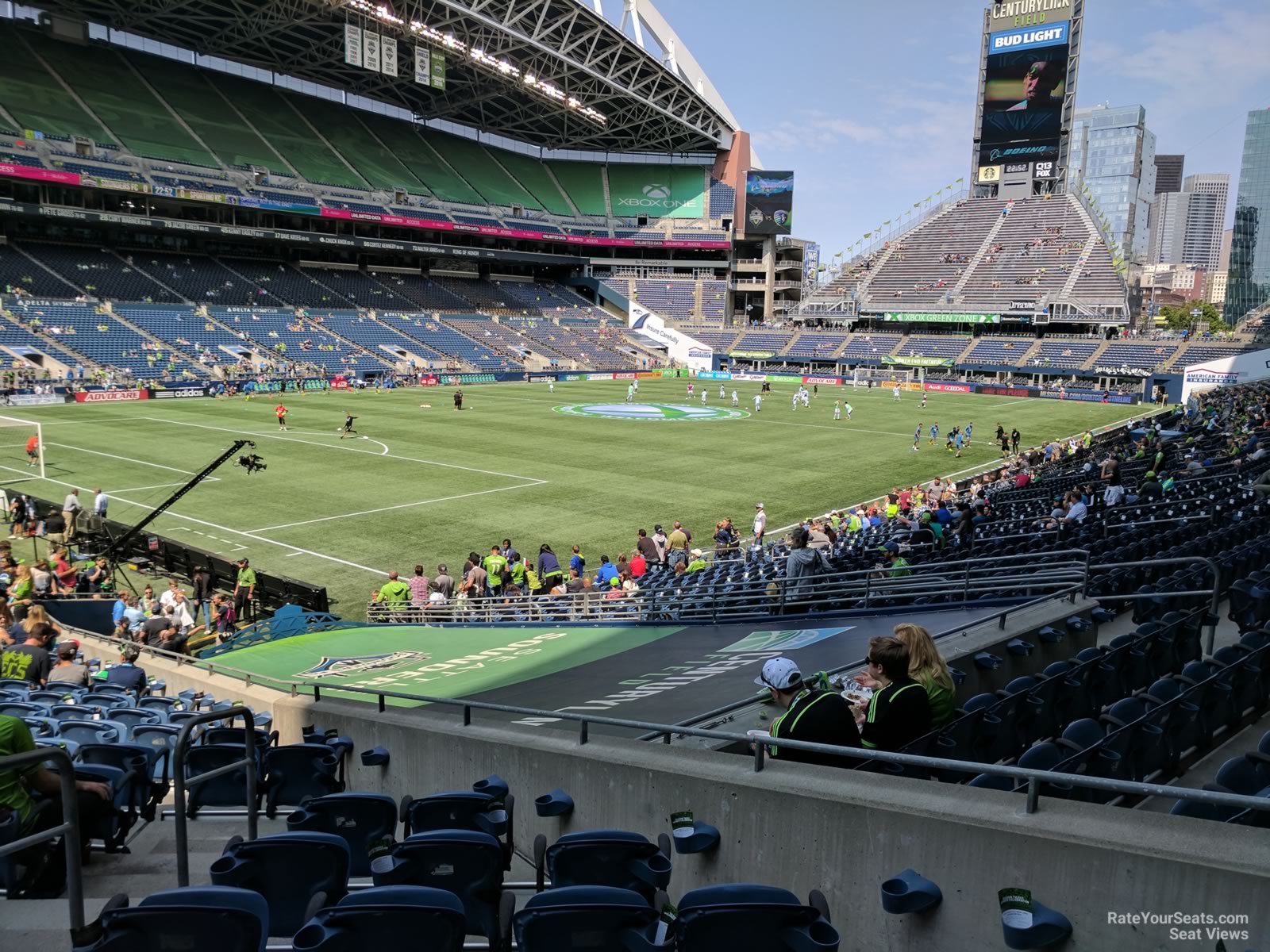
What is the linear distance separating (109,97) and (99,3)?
295 inches

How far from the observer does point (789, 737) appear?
4.95 metres

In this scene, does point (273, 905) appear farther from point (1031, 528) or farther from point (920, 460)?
point (920, 460)

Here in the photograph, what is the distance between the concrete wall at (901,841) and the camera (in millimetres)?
3451

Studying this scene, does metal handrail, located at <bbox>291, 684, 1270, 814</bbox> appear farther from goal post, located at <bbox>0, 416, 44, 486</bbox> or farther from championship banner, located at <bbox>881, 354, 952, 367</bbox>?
championship banner, located at <bbox>881, 354, 952, 367</bbox>

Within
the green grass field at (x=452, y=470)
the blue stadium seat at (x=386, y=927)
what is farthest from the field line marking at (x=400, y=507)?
the blue stadium seat at (x=386, y=927)

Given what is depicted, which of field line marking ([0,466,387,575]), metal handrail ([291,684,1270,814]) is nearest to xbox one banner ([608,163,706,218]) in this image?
field line marking ([0,466,387,575])

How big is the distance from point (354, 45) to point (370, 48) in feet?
4.62

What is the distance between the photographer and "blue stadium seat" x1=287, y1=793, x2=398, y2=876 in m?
4.64

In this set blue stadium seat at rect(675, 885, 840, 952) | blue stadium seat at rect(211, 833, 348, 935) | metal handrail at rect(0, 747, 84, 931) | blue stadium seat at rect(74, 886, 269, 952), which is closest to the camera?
blue stadium seat at rect(74, 886, 269, 952)

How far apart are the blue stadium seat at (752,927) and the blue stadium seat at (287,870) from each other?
64.0 inches

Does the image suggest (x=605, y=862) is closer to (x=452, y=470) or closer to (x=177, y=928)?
(x=177, y=928)

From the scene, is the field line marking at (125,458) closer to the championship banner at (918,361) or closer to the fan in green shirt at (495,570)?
the fan in green shirt at (495,570)

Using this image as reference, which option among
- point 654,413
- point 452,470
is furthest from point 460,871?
point 654,413

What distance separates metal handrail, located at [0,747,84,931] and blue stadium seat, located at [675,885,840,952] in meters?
2.61
